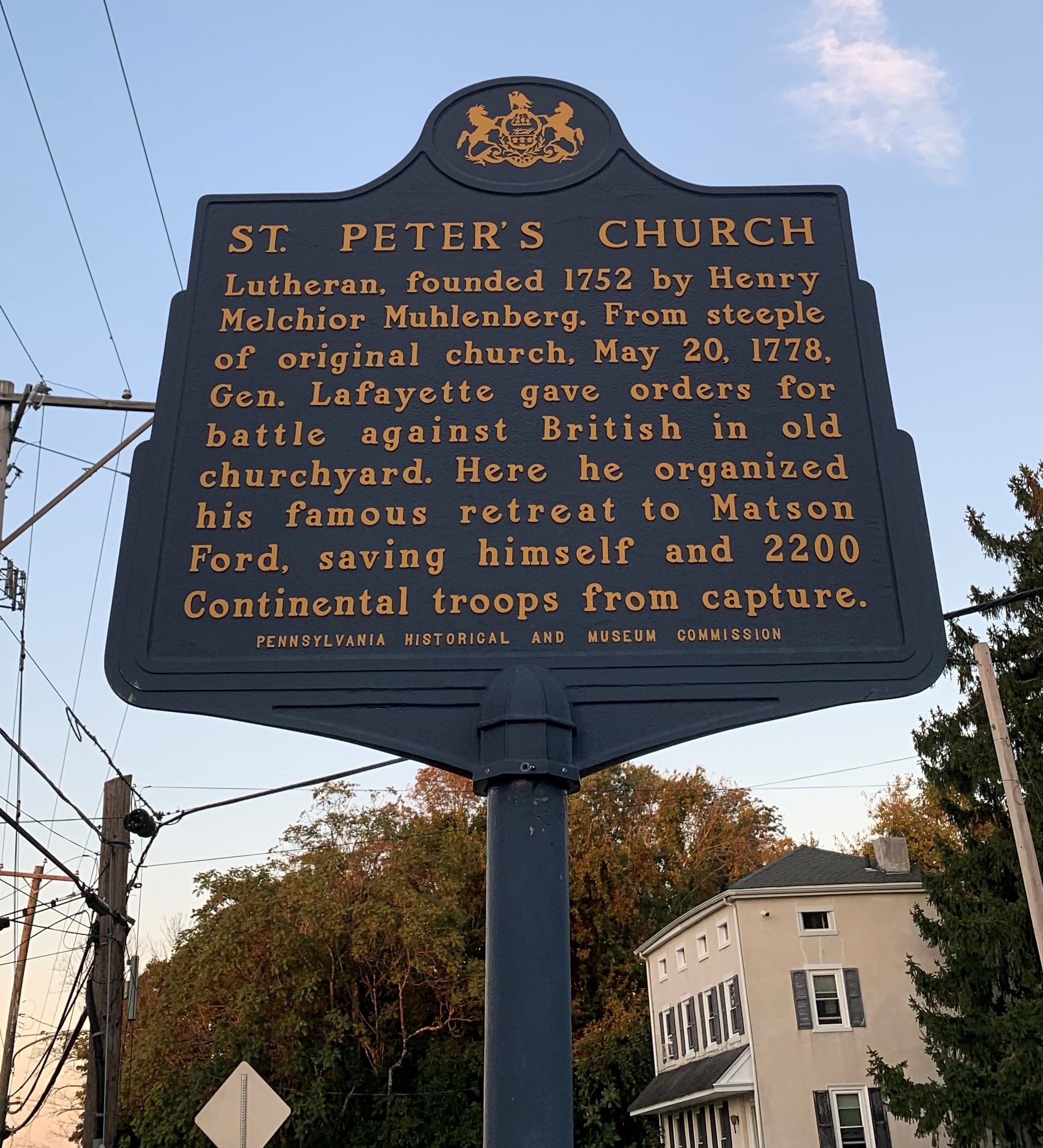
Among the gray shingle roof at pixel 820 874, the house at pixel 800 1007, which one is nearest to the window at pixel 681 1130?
the house at pixel 800 1007

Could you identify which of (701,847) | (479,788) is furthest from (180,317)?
(701,847)

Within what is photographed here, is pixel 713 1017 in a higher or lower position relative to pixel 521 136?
lower

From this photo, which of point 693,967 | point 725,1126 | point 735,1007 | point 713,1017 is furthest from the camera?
point 693,967

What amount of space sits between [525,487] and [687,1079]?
30.3 m

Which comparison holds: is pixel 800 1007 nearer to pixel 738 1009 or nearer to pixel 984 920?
pixel 738 1009

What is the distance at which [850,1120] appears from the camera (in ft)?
95.8

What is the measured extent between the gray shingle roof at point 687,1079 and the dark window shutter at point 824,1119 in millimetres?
2081

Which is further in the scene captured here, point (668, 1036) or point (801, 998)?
point (668, 1036)

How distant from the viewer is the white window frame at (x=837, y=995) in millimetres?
30391

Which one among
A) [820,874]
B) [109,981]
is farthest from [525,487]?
[820,874]

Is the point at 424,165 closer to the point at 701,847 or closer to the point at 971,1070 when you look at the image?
the point at 971,1070

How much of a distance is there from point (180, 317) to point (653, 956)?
1393 inches

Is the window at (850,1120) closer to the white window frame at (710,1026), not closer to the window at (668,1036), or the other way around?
the white window frame at (710,1026)

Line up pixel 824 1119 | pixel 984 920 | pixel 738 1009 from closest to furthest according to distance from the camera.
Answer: pixel 984 920 → pixel 824 1119 → pixel 738 1009
